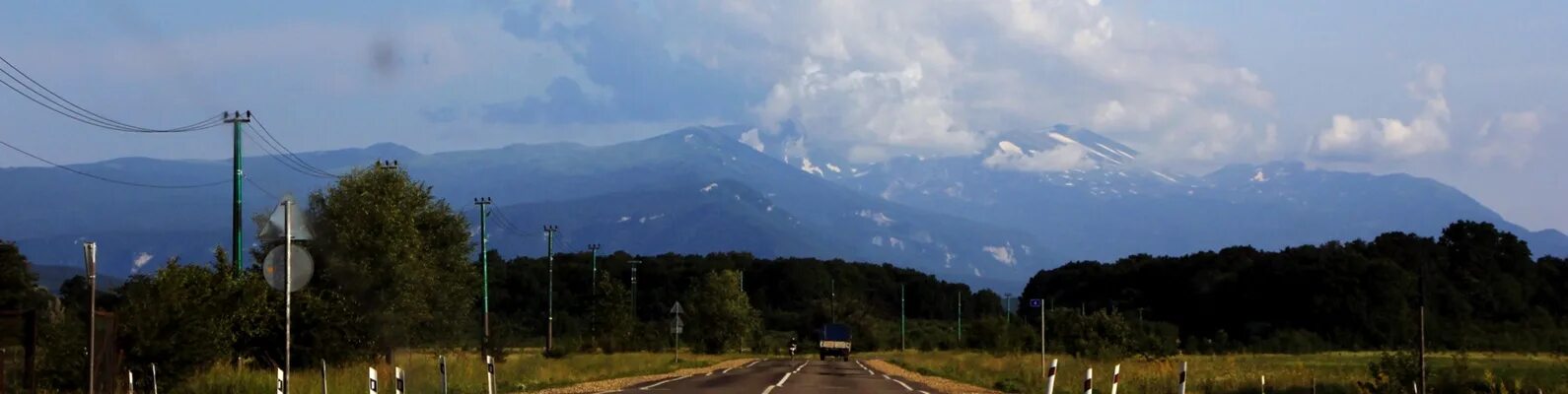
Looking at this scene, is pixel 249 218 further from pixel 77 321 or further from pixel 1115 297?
pixel 1115 297

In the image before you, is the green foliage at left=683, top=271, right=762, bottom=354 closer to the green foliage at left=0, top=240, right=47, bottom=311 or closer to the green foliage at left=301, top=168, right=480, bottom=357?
the green foliage at left=0, top=240, right=47, bottom=311

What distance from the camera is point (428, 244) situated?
50.2 m

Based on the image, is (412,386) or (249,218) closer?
(412,386)

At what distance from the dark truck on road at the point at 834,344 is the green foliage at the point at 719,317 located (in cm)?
1912

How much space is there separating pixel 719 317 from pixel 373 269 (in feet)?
212

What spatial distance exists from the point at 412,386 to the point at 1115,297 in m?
121

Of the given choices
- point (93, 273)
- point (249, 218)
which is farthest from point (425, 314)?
point (93, 273)

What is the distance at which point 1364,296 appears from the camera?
10931cm

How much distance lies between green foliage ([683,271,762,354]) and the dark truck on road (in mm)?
19124

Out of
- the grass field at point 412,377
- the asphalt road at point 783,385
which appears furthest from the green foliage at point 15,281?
the asphalt road at point 783,385

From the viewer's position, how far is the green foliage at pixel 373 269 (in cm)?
4166

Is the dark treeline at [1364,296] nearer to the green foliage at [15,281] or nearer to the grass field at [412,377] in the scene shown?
the grass field at [412,377]

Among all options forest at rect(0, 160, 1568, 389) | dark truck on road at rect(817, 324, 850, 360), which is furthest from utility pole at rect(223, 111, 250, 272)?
dark truck on road at rect(817, 324, 850, 360)

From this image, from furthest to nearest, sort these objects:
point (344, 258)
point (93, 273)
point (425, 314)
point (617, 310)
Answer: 1. point (617, 310)
2. point (425, 314)
3. point (344, 258)
4. point (93, 273)
